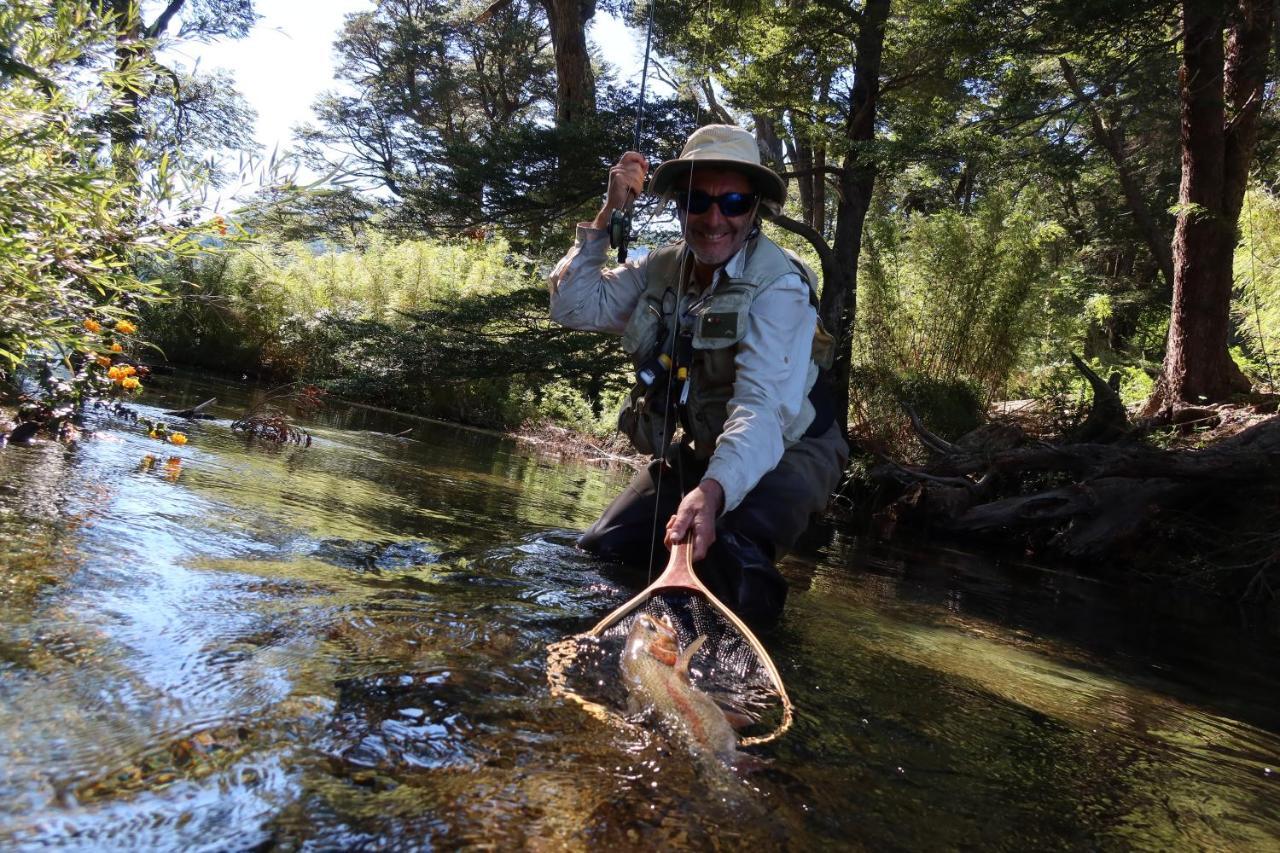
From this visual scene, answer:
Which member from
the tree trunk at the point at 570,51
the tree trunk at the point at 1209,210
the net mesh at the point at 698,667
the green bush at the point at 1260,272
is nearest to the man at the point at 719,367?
the net mesh at the point at 698,667

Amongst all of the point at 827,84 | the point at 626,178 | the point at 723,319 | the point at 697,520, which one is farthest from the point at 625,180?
the point at 827,84

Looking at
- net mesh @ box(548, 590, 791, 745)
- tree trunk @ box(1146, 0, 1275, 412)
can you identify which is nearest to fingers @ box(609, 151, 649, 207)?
net mesh @ box(548, 590, 791, 745)

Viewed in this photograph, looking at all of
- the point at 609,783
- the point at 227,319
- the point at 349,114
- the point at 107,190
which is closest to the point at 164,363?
the point at 227,319

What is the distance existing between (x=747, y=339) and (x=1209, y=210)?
23.4 ft

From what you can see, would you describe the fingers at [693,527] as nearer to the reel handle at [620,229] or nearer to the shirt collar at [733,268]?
the shirt collar at [733,268]

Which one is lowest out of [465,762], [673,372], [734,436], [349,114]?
[465,762]

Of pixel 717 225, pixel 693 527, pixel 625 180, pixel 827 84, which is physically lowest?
pixel 693 527

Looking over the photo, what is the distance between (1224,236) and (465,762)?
9.34 metres

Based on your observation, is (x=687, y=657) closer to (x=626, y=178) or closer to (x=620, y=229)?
(x=620, y=229)

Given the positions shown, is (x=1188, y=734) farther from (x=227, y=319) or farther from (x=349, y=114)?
(x=349, y=114)

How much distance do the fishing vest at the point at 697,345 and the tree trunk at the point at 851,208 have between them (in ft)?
19.6

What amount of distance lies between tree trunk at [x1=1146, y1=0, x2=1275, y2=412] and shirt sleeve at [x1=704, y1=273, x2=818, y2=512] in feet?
22.0

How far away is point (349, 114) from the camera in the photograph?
26.9m

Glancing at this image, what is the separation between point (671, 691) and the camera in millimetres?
2223
